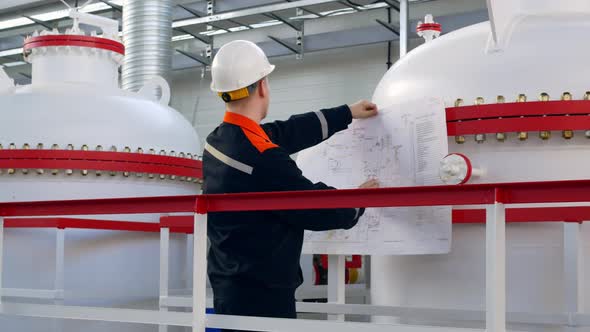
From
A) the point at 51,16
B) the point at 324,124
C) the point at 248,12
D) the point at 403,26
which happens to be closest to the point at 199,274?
the point at 324,124

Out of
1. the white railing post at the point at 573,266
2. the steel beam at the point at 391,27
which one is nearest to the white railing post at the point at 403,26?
the steel beam at the point at 391,27

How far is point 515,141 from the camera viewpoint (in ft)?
12.2

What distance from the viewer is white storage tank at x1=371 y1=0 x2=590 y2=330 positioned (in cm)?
368

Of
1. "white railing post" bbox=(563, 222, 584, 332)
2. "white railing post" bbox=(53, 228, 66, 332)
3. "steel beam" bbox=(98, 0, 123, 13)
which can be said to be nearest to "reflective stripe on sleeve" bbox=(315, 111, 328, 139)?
"white railing post" bbox=(563, 222, 584, 332)

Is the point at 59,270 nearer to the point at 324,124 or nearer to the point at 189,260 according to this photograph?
the point at 189,260

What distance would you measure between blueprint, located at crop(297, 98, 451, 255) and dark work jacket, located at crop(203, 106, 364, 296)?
46 cm

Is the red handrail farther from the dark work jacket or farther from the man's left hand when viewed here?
the man's left hand

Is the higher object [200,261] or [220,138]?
[220,138]

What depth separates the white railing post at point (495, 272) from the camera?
254 cm

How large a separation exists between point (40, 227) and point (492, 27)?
3.14 m

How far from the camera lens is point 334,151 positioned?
13.4ft

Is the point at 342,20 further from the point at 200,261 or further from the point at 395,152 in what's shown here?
the point at 200,261

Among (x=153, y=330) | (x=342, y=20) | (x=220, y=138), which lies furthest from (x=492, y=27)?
(x=342, y=20)

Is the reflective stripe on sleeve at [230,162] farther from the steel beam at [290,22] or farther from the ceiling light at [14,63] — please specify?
the ceiling light at [14,63]
